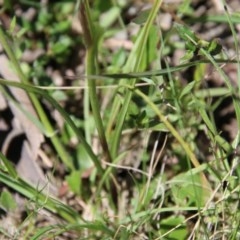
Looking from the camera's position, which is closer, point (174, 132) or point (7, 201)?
point (174, 132)

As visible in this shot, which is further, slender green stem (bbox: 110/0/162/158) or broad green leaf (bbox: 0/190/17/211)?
broad green leaf (bbox: 0/190/17/211)

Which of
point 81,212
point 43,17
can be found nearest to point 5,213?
point 81,212

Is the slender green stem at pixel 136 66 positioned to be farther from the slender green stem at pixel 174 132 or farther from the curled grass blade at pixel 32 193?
the curled grass blade at pixel 32 193

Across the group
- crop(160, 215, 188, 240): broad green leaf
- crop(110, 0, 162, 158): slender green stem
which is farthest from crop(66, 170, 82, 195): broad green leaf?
crop(160, 215, 188, 240): broad green leaf

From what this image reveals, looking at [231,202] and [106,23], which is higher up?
[106,23]

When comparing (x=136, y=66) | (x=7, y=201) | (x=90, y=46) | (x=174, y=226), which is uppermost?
(x=90, y=46)

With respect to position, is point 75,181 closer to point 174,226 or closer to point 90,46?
point 174,226

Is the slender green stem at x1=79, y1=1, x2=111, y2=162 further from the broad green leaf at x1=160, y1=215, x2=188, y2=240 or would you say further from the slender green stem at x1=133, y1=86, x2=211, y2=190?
the broad green leaf at x1=160, y1=215, x2=188, y2=240

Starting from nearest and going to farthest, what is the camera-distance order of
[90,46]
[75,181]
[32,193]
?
[90,46] → [32,193] → [75,181]

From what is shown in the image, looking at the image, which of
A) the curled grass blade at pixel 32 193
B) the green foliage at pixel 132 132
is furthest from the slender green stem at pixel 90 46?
the curled grass blade at pixel 32 193

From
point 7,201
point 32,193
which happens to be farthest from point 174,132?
point 7,201

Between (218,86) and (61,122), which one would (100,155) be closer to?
(61,122)
